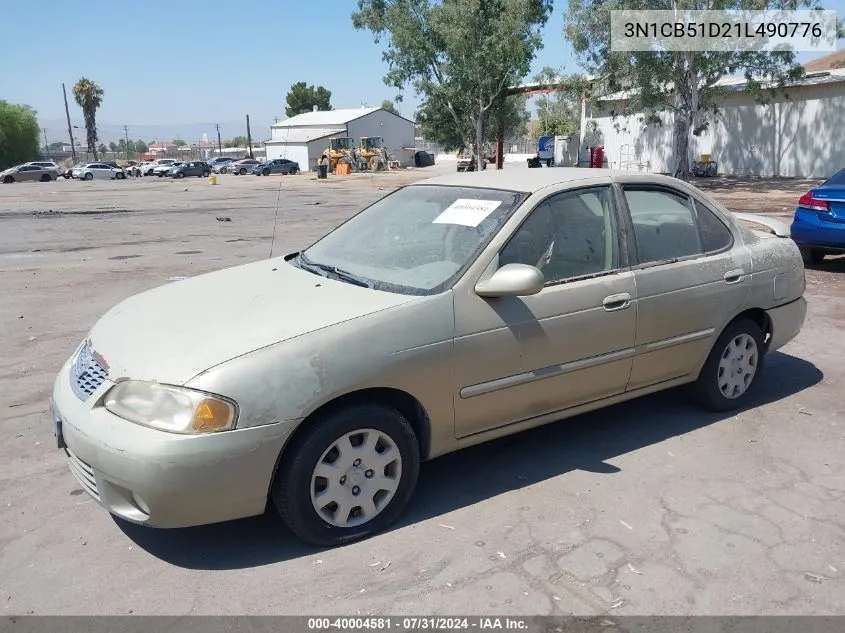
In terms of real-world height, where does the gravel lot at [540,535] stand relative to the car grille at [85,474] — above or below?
below

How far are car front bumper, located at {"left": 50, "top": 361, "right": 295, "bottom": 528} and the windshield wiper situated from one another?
3.26 feet

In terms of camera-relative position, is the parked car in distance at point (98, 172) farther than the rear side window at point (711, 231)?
Yes

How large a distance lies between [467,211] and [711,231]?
1.77 meters

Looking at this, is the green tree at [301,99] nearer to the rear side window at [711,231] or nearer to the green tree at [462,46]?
the green tree at [462,46]

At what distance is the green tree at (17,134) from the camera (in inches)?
2601

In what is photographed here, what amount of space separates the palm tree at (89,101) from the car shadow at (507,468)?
8801 centimetres

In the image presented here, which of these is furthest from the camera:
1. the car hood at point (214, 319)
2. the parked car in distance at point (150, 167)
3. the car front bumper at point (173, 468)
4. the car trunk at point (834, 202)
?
the parked car in distance at point (150, 167)

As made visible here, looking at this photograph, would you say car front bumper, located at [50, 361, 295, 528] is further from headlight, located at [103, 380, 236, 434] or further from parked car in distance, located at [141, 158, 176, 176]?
parked car in distance, located at [141, 158, 176, 176]

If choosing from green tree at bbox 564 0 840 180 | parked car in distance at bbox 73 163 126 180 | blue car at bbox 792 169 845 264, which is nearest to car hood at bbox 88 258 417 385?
blue car at bbox 792 169 845 264

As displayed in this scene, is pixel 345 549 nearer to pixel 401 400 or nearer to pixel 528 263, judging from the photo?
pixel 401 400

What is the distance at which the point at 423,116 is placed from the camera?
53.8m

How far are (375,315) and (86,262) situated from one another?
9672 mm

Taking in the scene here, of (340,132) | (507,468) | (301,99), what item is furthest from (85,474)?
(301,99)

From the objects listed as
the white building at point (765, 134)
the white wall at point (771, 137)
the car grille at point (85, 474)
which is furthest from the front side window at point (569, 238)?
the white wall at point (771, 137)
